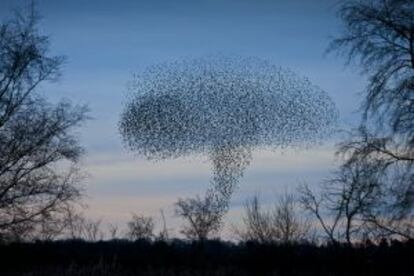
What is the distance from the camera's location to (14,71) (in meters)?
34.6

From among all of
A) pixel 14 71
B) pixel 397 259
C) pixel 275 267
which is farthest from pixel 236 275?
pixel 14 71

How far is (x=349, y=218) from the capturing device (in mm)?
Answer: 35969

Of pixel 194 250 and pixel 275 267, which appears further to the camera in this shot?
pixel 194 250

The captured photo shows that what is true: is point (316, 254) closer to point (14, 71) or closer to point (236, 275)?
point (236, 275)

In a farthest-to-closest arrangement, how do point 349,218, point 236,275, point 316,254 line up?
point 349,218
point 316,254
point 236,275

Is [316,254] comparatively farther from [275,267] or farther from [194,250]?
[194,250]

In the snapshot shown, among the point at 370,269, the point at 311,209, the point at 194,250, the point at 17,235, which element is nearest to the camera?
the point at 370,269

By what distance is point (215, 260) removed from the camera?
2081 cm

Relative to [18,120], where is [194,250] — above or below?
below

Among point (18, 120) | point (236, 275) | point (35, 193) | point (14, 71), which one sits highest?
point (14, 71)

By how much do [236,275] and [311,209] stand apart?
113 ft

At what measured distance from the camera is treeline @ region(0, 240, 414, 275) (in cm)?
1778

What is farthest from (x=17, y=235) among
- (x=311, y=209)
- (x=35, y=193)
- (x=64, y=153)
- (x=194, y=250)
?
(x=311, y=209)

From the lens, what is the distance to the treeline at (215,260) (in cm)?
1778
